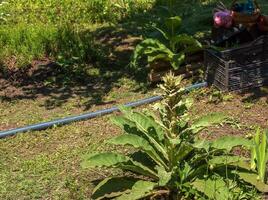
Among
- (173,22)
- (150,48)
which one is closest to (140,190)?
(150,48)

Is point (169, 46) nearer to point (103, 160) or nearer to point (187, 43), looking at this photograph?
point (187, 43)

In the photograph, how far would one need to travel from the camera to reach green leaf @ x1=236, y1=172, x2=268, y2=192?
4418 mm

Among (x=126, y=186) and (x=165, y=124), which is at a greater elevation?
(x=165, y=124)

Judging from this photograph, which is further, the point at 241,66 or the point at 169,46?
the point at 169,46

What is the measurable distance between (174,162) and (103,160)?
24.0 inches

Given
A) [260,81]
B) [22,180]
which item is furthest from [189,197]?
[260,81]

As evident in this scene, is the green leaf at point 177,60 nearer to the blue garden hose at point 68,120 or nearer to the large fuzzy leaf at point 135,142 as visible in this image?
the blue garden hose at point 68,120

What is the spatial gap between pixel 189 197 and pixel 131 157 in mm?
641

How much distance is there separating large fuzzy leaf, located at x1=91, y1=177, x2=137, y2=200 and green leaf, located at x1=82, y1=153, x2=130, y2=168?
9.8 inches

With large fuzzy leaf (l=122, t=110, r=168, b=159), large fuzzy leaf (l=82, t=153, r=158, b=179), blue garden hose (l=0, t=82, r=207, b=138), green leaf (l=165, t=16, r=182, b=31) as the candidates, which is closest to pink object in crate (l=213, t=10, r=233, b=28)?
green leaf (l=165, t=16, r=182, b=31)

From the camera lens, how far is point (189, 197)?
4438mm

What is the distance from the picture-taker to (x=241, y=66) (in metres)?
6.43

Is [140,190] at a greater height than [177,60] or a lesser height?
lesser

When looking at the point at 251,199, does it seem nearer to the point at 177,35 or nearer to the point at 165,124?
the point at 165,124
